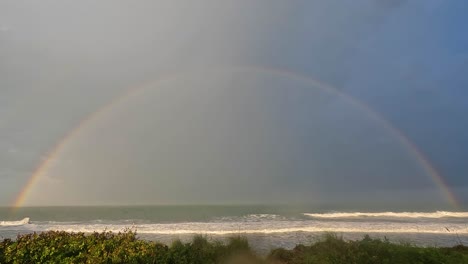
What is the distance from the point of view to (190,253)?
9312 mm

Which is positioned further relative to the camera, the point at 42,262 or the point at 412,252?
the point at 412,252

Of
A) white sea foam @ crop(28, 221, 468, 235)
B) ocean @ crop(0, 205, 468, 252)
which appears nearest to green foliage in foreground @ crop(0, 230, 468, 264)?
ocean @ crop(0, 205, 468, 252)

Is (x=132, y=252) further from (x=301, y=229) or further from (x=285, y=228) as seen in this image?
(x=285, y=228)

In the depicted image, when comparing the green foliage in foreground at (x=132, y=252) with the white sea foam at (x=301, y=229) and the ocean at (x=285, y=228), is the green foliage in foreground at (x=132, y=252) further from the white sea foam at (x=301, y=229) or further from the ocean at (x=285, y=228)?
the white sea foam at (x=301, y=229)

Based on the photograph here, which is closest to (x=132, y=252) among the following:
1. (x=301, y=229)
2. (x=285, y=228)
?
(x=301, y=229)

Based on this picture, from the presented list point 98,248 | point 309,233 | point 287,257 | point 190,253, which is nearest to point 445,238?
point 309,233

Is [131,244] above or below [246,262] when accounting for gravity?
above

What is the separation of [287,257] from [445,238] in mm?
18734

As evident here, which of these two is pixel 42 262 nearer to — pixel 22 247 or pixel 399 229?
pixel 22 247

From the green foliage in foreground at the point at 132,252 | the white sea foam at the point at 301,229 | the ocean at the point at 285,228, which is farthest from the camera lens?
the white sea foam at the point at 301,229

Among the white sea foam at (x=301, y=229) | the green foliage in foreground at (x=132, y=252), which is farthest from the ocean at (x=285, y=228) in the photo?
the green foliage in foreground at (x=132, y=252)

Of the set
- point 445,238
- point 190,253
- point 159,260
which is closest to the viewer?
point 159,260

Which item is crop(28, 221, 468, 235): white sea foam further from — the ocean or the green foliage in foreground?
the green foliage in foreground

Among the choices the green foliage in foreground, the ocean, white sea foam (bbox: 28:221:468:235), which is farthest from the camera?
white sea foam (bbox: 28:221:468:235)
